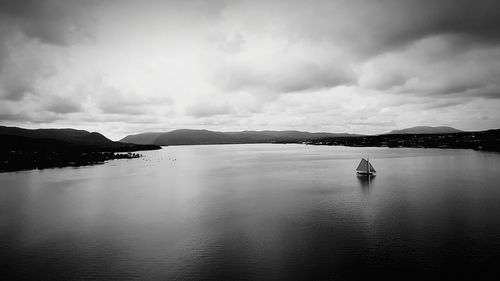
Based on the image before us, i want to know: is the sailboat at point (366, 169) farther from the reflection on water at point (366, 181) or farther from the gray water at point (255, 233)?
the gray water at point (255, 233)

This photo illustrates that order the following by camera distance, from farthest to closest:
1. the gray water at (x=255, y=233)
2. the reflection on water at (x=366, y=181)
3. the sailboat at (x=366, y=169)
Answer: the sailboat at (x=366, y=169) < the reflection on water at (x=366, y=181) < the gray water at (x=255, y=233)

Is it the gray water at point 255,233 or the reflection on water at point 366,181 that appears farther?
the reflection on water at point 366,181

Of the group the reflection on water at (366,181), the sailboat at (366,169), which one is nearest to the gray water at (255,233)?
the reflection on water at (366,181)

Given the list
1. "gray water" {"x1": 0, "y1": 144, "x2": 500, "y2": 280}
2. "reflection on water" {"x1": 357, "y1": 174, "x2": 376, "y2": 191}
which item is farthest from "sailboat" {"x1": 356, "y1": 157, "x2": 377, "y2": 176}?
"gray water" {"x1": 0, "y1": 144, "x2": 500, "y2": 280}

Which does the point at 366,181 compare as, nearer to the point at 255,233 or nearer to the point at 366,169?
the point at 366,169

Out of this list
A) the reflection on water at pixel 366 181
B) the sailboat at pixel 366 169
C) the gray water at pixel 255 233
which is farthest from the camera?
the sailboat at pixel 366 169

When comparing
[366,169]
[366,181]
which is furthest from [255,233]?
[366,169]

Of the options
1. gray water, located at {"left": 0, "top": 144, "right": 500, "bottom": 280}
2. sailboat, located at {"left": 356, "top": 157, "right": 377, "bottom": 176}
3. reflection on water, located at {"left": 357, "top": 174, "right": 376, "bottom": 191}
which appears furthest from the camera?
sailboat, located at {"left": 356, "top": 157, "right": 377, "bottom": 176}

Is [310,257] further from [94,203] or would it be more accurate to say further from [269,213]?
[94,203]

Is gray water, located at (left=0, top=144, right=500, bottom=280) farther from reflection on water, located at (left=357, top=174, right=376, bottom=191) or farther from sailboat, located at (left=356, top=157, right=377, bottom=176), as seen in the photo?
sailboat, located at (left=356, top=157, right=377, bottom=176)

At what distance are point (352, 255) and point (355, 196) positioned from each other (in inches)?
875

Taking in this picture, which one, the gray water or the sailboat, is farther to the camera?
the sailboat

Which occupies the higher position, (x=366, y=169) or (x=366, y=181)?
(x=366, y=169)

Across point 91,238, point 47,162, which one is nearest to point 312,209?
point 91,238
